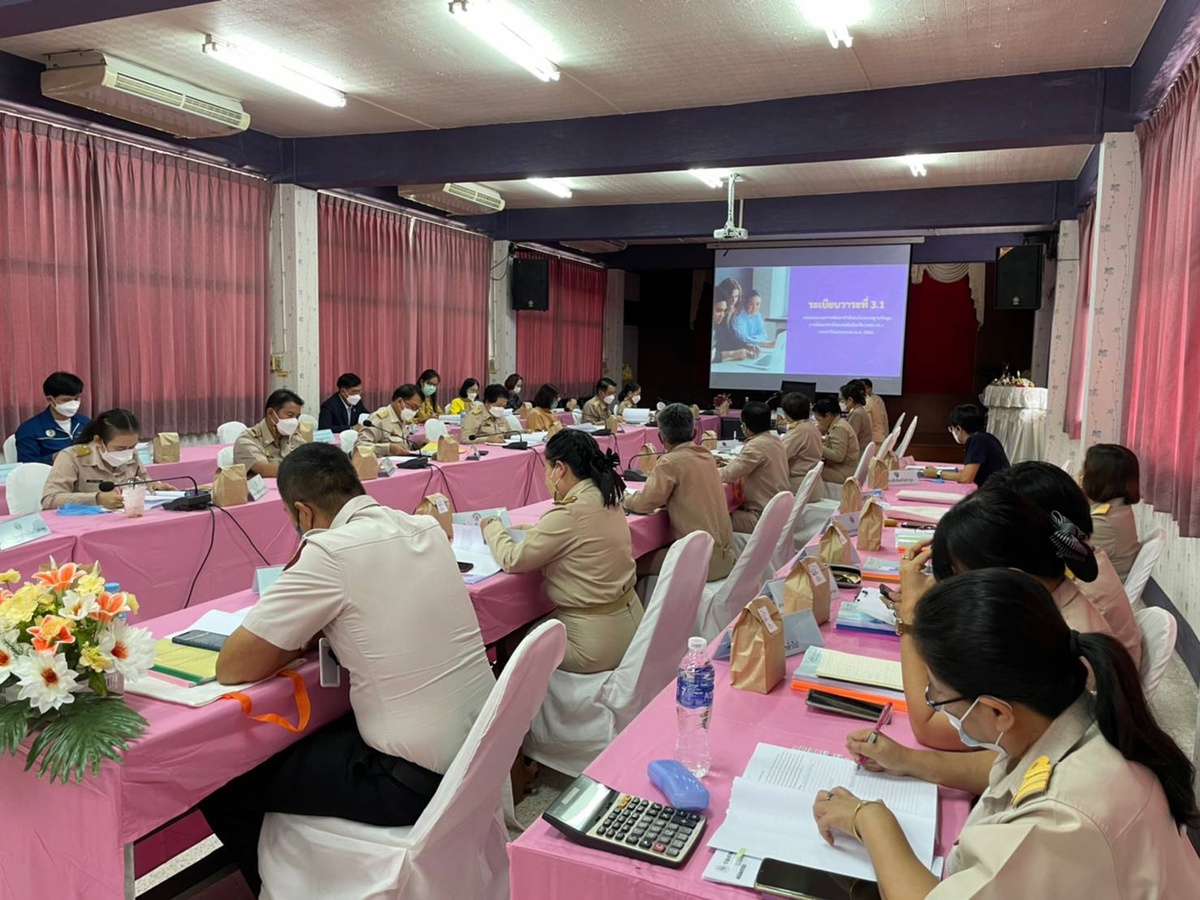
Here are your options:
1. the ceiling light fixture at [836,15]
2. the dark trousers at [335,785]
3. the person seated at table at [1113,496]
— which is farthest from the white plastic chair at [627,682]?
the ceiling light fixture at [836,15]

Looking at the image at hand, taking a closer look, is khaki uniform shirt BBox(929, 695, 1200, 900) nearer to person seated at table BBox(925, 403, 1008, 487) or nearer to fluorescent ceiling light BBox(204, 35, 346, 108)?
person seated at table BBox(925, 403, 1008, 487)

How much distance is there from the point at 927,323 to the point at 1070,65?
27.7ft

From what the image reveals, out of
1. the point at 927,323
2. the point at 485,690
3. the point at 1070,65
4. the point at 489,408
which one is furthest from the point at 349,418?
the point at 927,323

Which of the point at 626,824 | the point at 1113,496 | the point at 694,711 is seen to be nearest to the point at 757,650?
the point at 694,711

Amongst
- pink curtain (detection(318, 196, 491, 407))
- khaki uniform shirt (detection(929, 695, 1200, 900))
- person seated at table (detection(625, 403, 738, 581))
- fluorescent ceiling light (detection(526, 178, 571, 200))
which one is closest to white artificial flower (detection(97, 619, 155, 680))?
khaki uniform shirt (detection(929, 695, 1200, 900))

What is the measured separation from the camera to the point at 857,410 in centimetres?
747

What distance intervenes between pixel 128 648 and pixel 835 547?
7.51 feet

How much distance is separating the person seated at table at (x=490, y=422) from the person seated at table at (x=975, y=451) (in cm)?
350

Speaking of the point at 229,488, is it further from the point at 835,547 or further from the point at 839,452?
the point at 839,452

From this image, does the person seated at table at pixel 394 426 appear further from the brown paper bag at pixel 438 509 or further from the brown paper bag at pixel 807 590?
the brown paper bag at pixel 807 590

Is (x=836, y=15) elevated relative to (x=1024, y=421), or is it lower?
elevated

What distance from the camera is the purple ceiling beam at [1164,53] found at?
3.52 meters

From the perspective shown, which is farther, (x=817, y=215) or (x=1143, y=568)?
(x=817, y=215)

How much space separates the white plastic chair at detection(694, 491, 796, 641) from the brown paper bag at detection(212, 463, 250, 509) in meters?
2.16
